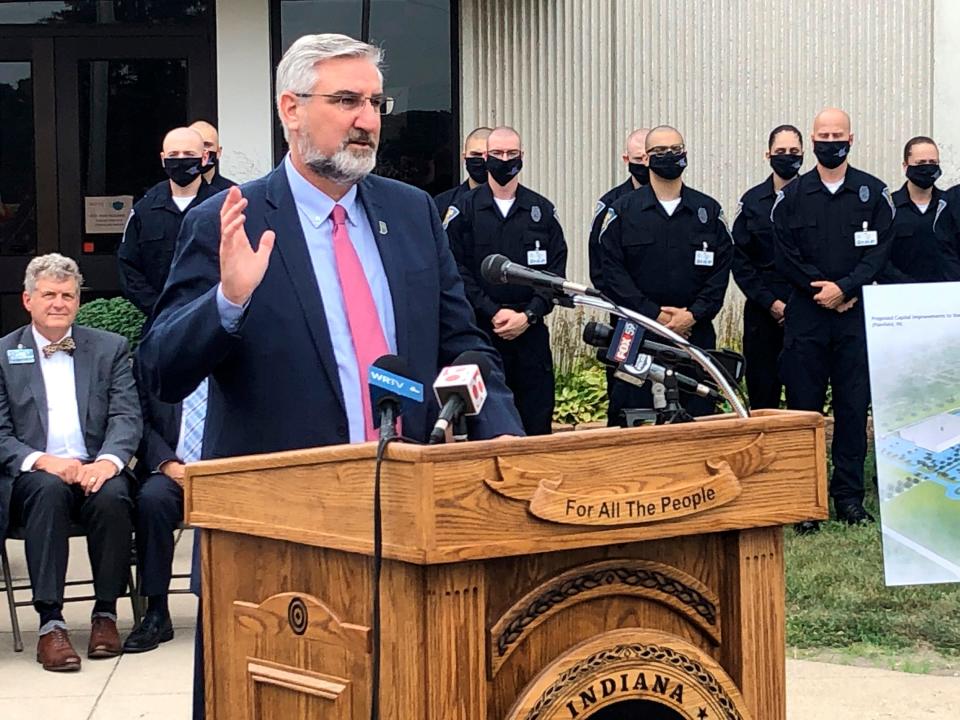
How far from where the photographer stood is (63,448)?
6.98 metres

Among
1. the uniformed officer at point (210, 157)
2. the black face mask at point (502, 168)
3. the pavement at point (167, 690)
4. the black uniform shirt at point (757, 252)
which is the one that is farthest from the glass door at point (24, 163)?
the pavement at point (167, 690)

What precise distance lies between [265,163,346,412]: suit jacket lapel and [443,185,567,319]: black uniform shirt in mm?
5959

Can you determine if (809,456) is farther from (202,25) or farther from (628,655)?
(202,25)

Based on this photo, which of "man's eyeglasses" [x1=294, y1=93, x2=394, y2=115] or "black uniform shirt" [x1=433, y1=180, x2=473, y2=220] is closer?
"man's eyeglasses" [x1=294, y1=93, x2=394, y2=115]

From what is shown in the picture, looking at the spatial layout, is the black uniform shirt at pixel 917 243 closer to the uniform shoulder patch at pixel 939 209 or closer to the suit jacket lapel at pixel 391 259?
the uniform shoulder patch at pixel 939 209

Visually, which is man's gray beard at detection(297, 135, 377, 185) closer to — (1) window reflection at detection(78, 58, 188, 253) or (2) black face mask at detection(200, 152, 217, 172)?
(2) black face mask at detection(200, 152, 217, 172)

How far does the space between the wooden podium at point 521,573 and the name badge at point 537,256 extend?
6.55 m

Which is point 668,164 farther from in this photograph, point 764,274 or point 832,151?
point 764,274

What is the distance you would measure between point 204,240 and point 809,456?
138 cm

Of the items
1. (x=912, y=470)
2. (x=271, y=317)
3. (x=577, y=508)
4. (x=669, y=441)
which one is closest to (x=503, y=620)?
(x=577, y=508)

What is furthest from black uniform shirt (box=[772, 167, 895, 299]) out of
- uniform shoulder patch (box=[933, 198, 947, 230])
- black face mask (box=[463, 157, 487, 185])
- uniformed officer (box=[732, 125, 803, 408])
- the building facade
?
the building facade

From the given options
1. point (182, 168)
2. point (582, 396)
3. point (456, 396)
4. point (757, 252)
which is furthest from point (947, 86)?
point (456, 396)

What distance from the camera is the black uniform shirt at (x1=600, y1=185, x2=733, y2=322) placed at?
9.34 metres

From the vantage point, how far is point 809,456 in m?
2.89
